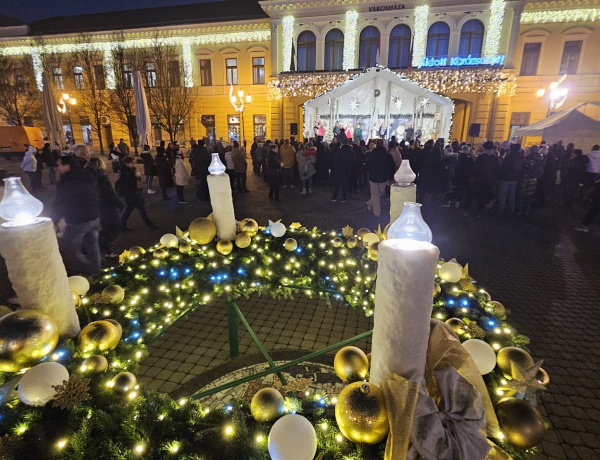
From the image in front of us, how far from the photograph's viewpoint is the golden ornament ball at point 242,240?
2.71m

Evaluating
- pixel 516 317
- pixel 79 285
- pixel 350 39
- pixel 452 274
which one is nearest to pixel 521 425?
pixel 452 274

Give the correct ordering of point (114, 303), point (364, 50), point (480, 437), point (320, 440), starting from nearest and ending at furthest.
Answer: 1. point (480, 437)
2. point (320, 440)
3. point (114, 303)
4. point (364, 50)

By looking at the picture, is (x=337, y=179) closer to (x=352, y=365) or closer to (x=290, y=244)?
(x=290, y=244)

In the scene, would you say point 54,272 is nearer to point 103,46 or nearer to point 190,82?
point 190,82

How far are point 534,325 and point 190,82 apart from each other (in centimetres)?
2755

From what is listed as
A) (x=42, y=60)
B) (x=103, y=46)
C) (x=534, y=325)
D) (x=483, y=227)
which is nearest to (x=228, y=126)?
(x=103, y=46)

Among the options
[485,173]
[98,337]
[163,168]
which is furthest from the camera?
[163,168]

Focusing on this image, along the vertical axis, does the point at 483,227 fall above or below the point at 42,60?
below

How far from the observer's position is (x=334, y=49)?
75.0 ft

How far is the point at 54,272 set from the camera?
146cm

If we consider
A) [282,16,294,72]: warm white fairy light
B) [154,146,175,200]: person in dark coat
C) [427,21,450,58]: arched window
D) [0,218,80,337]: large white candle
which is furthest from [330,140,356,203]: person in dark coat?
[427,21,450,58]: arched window

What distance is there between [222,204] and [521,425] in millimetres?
2214

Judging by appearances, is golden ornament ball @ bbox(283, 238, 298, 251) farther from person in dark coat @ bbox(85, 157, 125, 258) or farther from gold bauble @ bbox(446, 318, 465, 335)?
person in dark coat @ bbox(85, 157, 125, 258)

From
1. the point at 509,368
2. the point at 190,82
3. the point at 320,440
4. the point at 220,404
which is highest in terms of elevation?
the point at 190,82
